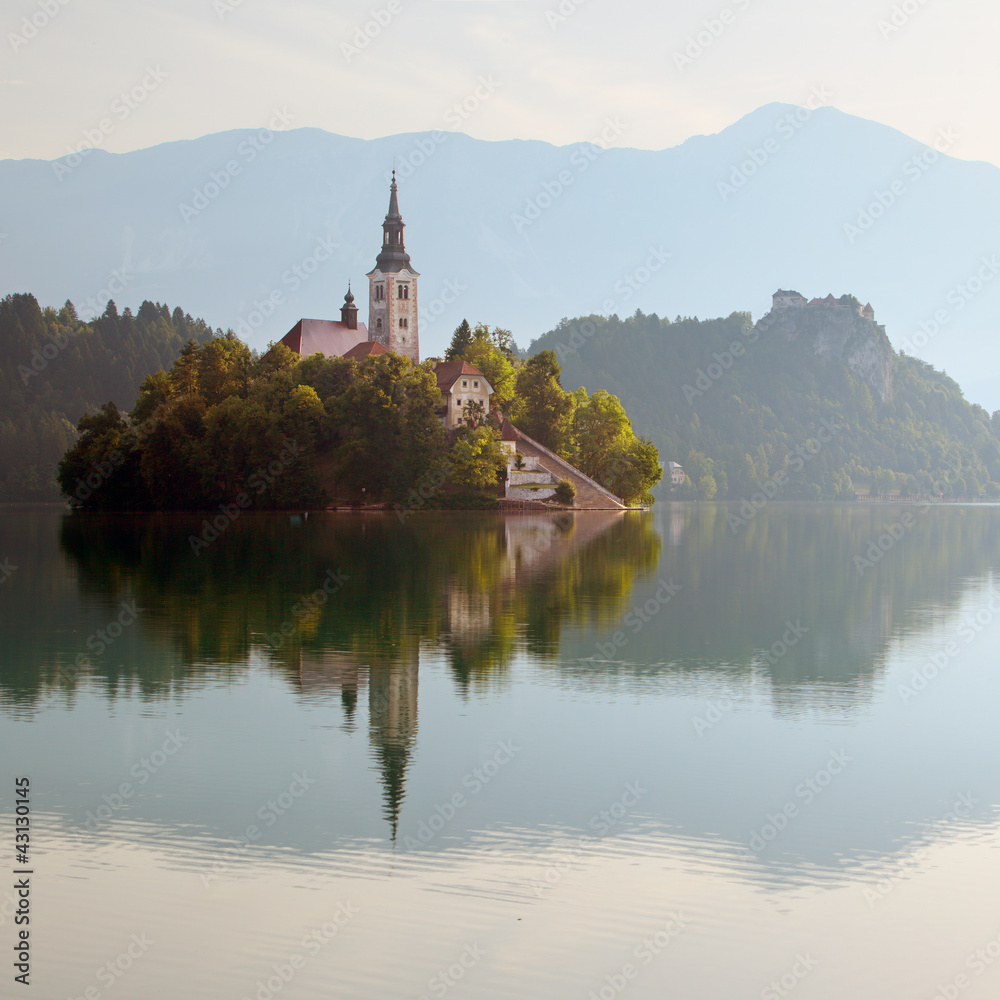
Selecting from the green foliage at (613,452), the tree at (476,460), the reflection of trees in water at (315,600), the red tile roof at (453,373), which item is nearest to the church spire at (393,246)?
the red tile roof at (453,373)

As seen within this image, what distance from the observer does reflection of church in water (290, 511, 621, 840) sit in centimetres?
1476

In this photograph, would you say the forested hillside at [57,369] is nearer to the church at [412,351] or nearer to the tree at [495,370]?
the church at [412,351]

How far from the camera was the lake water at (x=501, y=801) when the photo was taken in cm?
940

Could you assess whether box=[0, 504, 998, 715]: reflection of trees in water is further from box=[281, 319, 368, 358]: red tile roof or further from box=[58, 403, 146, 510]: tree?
box=[281, 319, 368, 358]: red tile roof

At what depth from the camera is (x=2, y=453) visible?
15825cm

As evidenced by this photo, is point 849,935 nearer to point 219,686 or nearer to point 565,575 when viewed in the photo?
point 219,686

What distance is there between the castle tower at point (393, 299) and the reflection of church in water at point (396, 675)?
3554 inches

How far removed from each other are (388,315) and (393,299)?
174 centimetres

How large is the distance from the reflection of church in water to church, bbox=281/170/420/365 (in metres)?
90.2

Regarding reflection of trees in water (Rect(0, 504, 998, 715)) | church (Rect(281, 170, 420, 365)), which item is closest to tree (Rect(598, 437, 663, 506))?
church (Rect(281, 170, 420, 365))

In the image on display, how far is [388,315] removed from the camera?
418ft

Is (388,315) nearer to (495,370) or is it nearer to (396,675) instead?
(495,370)

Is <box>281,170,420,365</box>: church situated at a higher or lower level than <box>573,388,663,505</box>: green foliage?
higher

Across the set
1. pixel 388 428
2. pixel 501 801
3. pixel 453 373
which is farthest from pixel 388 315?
pixel 501 801
